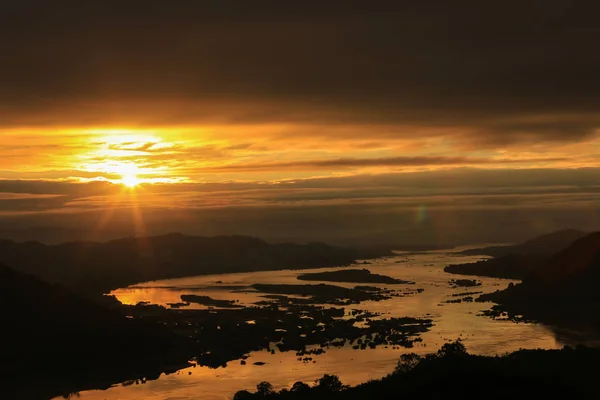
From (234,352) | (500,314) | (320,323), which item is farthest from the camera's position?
(500,314)

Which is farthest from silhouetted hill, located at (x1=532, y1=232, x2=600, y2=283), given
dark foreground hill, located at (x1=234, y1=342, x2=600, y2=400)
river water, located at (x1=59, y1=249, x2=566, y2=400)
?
dark foreground hill, located at (x1=234, y1=342, x2=600, y2=400)

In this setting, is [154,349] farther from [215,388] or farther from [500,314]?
[500,314]

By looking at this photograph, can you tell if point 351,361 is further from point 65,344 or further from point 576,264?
point 576,264

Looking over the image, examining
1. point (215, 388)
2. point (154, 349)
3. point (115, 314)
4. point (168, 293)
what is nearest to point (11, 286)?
point (115, 314)

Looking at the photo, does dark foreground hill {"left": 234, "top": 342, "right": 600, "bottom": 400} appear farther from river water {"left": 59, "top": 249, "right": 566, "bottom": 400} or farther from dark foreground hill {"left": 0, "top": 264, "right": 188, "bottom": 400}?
dark foreground hill {"left": 0, "top": 264, "right": 188, "bottom": 400}

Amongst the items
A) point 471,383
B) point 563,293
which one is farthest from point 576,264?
point 471,383

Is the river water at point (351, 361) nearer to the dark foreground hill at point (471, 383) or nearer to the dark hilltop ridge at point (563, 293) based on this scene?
the dark hilltop ridge at point (563, 293)
